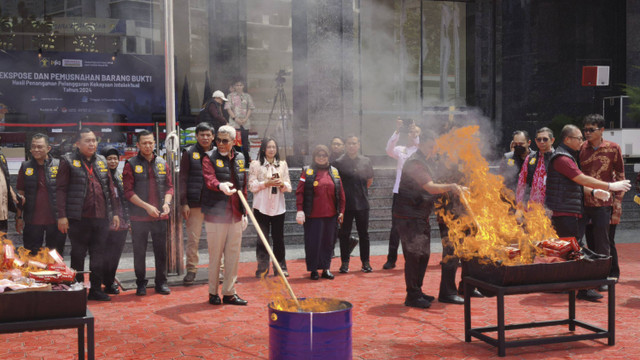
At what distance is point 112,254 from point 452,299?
158 inches

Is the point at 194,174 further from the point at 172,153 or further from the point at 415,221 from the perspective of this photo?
Answer: the point at 415,221

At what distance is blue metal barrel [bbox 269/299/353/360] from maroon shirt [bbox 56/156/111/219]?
4.02m

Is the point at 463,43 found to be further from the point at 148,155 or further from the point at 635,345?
the point at 635,345

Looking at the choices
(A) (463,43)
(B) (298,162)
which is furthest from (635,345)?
(A) (463,43)

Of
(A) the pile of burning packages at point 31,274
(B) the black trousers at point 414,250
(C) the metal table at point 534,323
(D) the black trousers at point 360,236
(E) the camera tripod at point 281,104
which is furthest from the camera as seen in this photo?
(E) the camera tripod at point 281,104

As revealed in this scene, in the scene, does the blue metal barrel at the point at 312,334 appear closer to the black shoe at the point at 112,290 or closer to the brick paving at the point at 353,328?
the brick paving at the point at 353,328

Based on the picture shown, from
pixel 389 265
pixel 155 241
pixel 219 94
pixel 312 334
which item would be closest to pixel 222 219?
pixel 155 241

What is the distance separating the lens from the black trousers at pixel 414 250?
680cm

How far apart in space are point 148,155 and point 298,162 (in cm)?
494

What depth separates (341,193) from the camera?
28.5 ft

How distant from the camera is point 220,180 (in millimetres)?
7043

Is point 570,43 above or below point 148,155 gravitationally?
above

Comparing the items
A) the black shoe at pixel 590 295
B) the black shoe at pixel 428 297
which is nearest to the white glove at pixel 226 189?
the black shoe at pixel 428 297

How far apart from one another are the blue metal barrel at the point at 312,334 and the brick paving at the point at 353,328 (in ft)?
3.57
